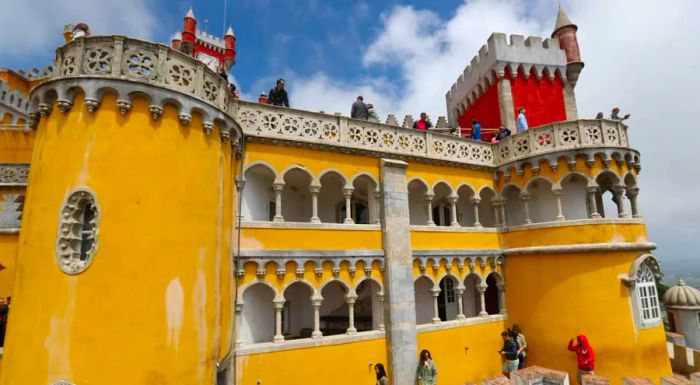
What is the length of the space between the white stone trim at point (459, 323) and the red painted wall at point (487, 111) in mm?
8143

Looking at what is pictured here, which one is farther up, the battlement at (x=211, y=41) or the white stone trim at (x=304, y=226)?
the battlement at (x=211, y=41)

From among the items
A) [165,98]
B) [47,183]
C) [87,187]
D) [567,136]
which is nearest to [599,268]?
[567,136]

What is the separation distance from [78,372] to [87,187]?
343cm

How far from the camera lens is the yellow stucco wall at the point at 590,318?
502 inches

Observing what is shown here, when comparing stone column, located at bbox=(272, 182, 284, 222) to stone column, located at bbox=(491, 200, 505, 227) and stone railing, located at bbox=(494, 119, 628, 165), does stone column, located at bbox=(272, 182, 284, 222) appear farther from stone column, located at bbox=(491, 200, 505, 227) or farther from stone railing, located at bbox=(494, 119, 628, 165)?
stone railing, located at bbox=(494, 119, 628, 165)

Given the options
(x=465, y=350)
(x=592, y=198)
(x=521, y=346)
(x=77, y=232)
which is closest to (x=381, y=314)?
(x=465, y=350)

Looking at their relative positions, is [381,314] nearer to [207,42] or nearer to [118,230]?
[118,230]

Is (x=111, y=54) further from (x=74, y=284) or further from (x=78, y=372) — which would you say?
(x=78, y=372)

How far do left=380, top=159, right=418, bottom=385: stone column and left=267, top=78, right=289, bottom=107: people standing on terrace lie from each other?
12.7ft

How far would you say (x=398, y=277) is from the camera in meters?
12.4

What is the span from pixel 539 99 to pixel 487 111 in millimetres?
2403

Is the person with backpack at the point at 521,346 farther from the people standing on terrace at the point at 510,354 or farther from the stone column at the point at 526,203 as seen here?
the stone column at the point at 526,203

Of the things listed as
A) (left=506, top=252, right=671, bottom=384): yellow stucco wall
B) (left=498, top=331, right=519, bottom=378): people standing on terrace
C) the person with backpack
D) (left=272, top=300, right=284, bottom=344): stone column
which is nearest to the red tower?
(left=506, top=252, right=671, bottom=384): yellow stucco wall

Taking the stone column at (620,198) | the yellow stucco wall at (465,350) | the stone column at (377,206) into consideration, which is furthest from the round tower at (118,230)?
the stone column at (620,198)
